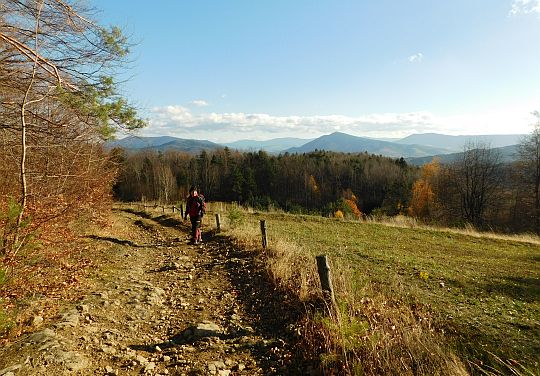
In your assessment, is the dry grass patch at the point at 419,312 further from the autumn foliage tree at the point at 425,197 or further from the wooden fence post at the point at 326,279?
the autumn foliage tree at the point at 425,197

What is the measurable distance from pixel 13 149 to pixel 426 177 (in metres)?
67.3

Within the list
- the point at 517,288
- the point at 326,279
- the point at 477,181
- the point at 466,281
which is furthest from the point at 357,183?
the point at 326,279

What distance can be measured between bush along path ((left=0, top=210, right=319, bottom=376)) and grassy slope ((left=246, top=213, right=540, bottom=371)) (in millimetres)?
2766

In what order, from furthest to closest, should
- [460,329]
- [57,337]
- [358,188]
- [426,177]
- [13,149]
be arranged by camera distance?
[358,188] < [426,177] < [13,149] < [460,329] < [57,337]

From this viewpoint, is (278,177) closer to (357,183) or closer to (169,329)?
(357,183)

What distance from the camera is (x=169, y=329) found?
5.99m

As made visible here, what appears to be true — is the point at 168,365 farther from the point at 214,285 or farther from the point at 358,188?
the point at 358,188

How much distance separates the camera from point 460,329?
229 inches

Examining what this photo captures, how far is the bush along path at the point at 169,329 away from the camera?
454 cm

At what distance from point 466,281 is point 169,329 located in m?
8.63

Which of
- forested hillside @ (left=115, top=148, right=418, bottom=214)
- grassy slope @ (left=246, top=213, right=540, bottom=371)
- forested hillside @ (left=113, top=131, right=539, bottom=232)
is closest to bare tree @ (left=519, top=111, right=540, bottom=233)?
forested hillside @ (left=113, top=131, right=539, bottom=232)

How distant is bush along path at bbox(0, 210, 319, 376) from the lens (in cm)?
454

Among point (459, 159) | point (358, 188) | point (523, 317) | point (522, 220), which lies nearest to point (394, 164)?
point (358, 188)

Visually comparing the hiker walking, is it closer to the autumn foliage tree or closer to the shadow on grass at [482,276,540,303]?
the shadow on grass at [482,276,540,303]
